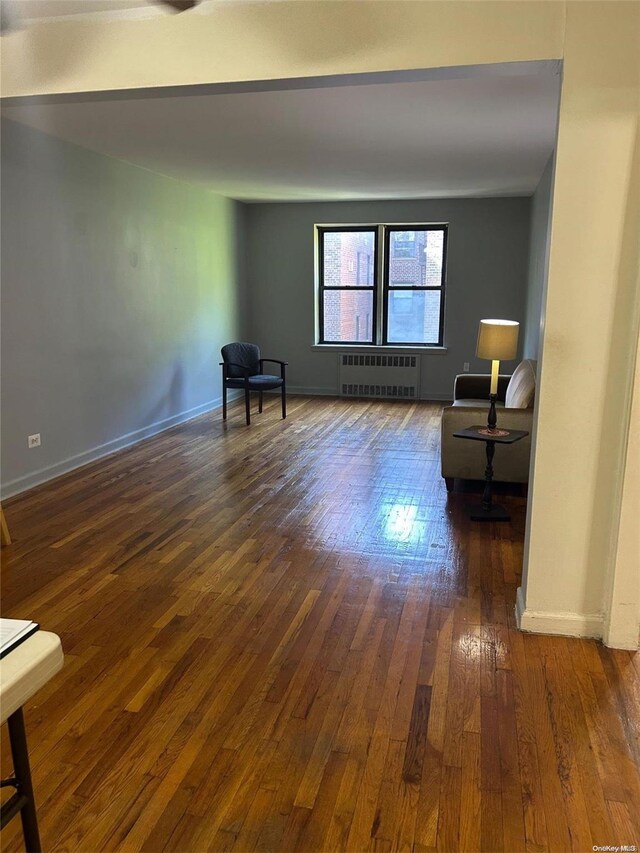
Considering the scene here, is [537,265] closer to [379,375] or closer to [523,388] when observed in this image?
[523,388]

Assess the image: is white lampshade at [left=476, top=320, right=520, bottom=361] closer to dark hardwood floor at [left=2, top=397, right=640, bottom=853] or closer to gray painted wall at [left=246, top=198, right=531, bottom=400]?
dark hardwood floor at [left=2, top=397, right=640, bottom=853]

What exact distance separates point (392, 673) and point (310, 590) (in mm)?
736

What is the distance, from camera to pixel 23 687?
3.30 feet

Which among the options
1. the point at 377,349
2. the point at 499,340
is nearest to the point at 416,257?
the point at 377,349

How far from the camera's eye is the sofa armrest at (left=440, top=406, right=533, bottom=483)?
13.7 feet

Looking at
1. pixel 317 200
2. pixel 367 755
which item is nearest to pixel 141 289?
pixel 317 200

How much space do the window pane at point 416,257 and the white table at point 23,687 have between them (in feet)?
24.8

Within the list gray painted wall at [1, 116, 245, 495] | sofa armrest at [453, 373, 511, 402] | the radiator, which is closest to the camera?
gray painted wall at [1, 116, 245, 495]

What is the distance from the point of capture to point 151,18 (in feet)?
8.35

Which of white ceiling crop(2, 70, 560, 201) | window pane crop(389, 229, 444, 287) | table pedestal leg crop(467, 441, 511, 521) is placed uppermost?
white ceiling crop(2, 70, 560, 201)

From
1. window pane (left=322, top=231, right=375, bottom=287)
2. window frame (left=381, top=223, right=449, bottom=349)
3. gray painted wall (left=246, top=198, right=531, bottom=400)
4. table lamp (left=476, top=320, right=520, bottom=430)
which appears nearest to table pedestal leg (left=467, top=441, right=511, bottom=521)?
table lamp (left=476, top=320, right=520, bottom=430)

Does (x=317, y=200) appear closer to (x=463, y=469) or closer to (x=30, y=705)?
(x=463, y=469)

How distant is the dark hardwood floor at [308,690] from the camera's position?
66.6 inches

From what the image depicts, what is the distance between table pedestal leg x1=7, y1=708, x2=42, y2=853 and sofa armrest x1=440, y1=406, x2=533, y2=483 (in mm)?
3441
